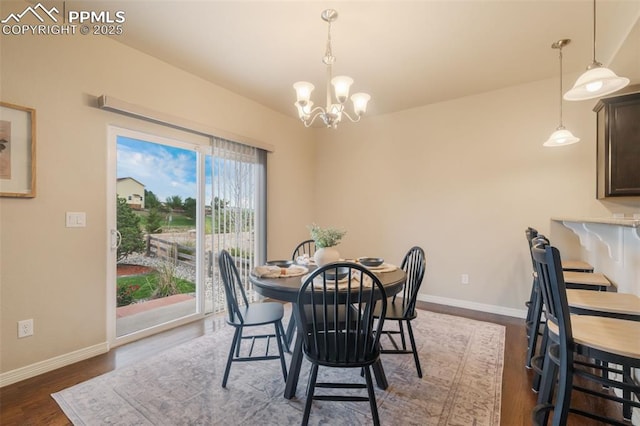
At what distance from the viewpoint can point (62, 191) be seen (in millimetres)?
2344

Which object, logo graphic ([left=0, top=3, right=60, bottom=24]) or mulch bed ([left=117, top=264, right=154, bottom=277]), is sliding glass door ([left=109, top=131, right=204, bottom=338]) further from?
logo graphic ([left=0, top=3, right=60, bottom=24])

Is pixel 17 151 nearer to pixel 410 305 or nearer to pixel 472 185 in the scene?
pixel 410 305

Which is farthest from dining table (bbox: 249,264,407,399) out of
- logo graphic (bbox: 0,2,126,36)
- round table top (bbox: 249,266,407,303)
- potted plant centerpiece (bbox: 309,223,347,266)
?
logo graphic (bbox: 0,2,126,36)

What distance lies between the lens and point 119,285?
280 cm

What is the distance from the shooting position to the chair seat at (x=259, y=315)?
2.07 metres

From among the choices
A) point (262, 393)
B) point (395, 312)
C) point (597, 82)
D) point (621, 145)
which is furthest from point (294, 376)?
point (621, 145)

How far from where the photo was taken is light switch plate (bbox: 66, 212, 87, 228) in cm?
238

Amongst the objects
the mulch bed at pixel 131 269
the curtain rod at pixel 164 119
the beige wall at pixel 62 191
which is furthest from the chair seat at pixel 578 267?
the beige wall at pixel 62 191

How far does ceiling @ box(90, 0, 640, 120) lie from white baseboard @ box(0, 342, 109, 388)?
2.68 m

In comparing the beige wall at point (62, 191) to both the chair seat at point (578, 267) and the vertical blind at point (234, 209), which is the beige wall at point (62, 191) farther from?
the chair seat at point (578, 267)

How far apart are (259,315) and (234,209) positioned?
1.83 metres

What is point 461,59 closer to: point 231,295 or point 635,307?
point 635,307

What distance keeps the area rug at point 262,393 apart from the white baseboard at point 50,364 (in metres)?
0.44

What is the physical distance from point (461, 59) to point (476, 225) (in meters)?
1.95
